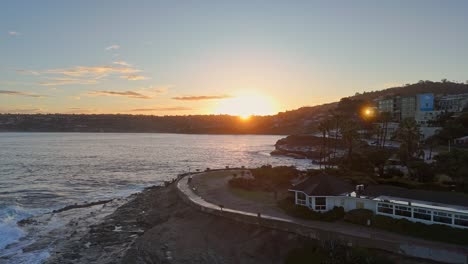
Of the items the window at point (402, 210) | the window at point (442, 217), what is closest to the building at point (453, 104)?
the window at point (402, 210)

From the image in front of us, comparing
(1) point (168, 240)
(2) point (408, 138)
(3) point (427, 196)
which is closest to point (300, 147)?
(2) point (408, 138)

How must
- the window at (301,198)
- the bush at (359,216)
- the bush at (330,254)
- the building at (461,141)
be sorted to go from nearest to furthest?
the bush at (330,254)
the bush at (359,216)
the window at (301,198)
the building at (461,141)

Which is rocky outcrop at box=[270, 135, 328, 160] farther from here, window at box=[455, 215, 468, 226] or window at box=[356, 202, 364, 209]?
window at box=[455, 215, 468, 226]

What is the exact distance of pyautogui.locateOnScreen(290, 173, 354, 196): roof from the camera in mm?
27516

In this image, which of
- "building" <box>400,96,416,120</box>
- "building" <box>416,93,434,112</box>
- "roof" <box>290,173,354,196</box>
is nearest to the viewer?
"roof" <box>290,173,354,196</box>

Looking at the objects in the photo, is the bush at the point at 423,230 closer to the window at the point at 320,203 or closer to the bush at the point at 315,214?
the bush at the point at 315,214

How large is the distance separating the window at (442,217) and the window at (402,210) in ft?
4.65

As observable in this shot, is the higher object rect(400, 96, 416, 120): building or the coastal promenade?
rect(400, 96, 416, 120): building

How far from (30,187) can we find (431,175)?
4441 centimetres

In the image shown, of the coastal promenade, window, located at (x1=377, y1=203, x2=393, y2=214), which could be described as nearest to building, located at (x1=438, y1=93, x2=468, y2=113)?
window, located at (x1=377, y1=203, x2=393, y2=214)

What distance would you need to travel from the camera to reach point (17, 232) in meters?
30.8

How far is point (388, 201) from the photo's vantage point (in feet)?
80.9

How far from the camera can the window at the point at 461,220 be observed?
71.5 ft

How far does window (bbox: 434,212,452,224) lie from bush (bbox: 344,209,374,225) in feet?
11.0
